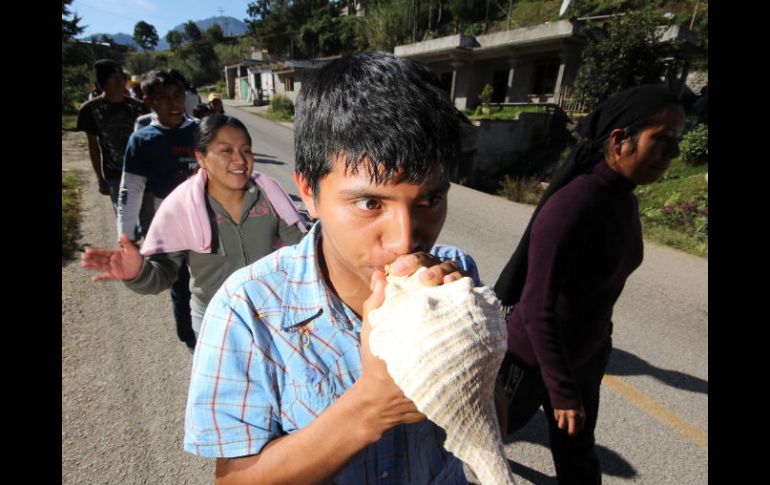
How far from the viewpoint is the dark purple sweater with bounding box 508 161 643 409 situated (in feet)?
5.73

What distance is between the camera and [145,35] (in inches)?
3570

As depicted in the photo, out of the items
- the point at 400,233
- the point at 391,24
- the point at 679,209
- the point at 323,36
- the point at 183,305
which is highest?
the point at 323,36

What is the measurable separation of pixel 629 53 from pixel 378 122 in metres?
15.9

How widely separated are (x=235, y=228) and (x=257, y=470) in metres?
1.88

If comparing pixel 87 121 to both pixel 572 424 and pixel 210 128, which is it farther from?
pixel 572 424

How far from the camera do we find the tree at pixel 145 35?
291ft

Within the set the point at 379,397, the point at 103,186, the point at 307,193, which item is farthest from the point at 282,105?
the point at 379,397

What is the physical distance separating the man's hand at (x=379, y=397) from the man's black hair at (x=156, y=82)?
3.84m

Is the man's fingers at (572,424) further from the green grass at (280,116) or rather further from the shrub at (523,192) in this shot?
the green grass at (280,116)
